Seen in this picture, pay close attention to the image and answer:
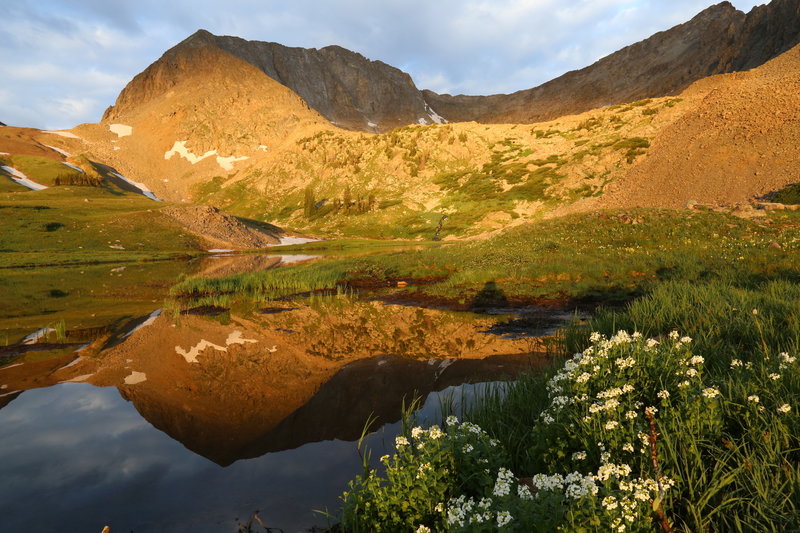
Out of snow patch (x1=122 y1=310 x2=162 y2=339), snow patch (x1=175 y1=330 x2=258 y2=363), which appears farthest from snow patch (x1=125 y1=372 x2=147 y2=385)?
snow patch (x1=122 y1=310 x2=162 y2=339)

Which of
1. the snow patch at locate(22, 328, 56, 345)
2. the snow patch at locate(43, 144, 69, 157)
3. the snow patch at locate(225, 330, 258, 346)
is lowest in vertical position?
the snow patch at locate(225, 330, 258, 346)

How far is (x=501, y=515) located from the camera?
339cm

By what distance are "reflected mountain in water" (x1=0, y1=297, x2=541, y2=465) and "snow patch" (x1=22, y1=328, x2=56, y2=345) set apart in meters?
2.92

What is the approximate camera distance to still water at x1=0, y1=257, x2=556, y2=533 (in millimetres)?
6500

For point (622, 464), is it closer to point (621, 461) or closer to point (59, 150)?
point (621, 461)

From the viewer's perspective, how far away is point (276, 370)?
42.1 ft

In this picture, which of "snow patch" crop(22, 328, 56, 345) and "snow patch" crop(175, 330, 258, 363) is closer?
"snow patch" crop(175, 330, 258, 363)

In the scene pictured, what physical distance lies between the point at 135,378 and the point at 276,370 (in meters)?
4.31

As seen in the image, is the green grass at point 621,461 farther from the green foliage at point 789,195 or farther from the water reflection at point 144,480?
the green foliage at point 789,195

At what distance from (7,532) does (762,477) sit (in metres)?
10.1

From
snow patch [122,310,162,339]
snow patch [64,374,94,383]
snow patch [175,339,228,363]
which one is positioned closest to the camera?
snow patch [64,374,94,383]

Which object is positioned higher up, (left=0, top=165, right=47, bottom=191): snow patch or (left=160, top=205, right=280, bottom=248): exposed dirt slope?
(left=0, top=165, right=47, bottom=191): snow patch

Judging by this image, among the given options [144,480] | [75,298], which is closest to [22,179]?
[75,298]

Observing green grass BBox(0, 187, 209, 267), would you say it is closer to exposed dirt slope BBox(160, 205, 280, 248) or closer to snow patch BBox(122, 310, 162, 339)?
exposed dirt slope BBox(160, 205, 280, 248)
